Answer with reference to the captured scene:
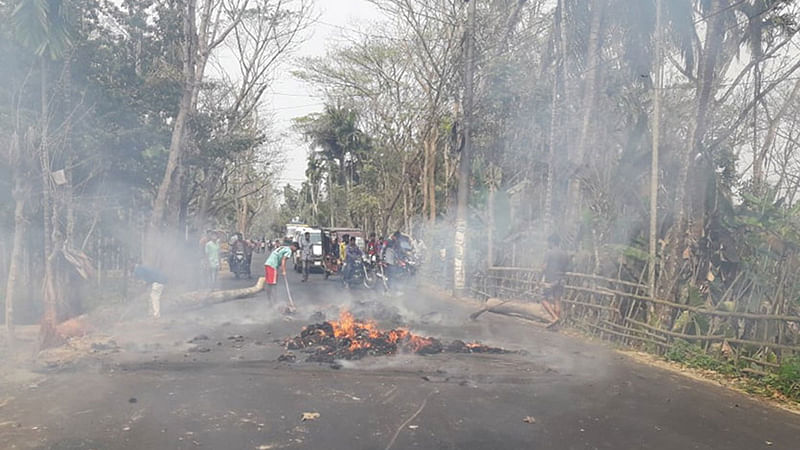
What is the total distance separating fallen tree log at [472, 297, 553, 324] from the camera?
51.9 feet

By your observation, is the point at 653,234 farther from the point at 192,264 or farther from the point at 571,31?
the point at 192,264

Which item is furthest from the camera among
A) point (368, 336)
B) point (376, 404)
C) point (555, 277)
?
point (555, 277)

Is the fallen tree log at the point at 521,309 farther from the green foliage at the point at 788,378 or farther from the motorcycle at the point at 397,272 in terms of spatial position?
the green foliage at the point at 788,378

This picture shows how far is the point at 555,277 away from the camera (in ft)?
49.1

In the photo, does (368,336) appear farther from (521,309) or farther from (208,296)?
(208,296)

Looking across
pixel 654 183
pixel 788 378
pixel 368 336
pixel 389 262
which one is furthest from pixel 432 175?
pixel 788 378

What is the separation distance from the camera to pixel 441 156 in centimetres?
4125

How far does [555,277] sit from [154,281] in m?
8.94

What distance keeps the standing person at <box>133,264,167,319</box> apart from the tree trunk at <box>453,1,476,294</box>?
10490 mm

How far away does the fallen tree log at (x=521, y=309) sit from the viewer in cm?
1581

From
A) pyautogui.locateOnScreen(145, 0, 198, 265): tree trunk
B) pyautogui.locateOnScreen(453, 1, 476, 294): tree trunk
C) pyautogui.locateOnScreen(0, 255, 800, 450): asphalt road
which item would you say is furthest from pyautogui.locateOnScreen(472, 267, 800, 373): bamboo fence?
pyautogui.locateOnScreen(145, 0, 198, 265): tree trunk

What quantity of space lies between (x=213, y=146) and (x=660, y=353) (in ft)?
72.2

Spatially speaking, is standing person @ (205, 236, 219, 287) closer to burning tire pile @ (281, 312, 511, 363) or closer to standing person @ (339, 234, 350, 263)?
standing person @ (339, 234, 350, 263)

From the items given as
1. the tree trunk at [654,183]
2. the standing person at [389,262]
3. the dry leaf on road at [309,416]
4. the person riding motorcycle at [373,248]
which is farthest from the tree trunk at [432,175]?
the dry leaf on road at [309,416]
